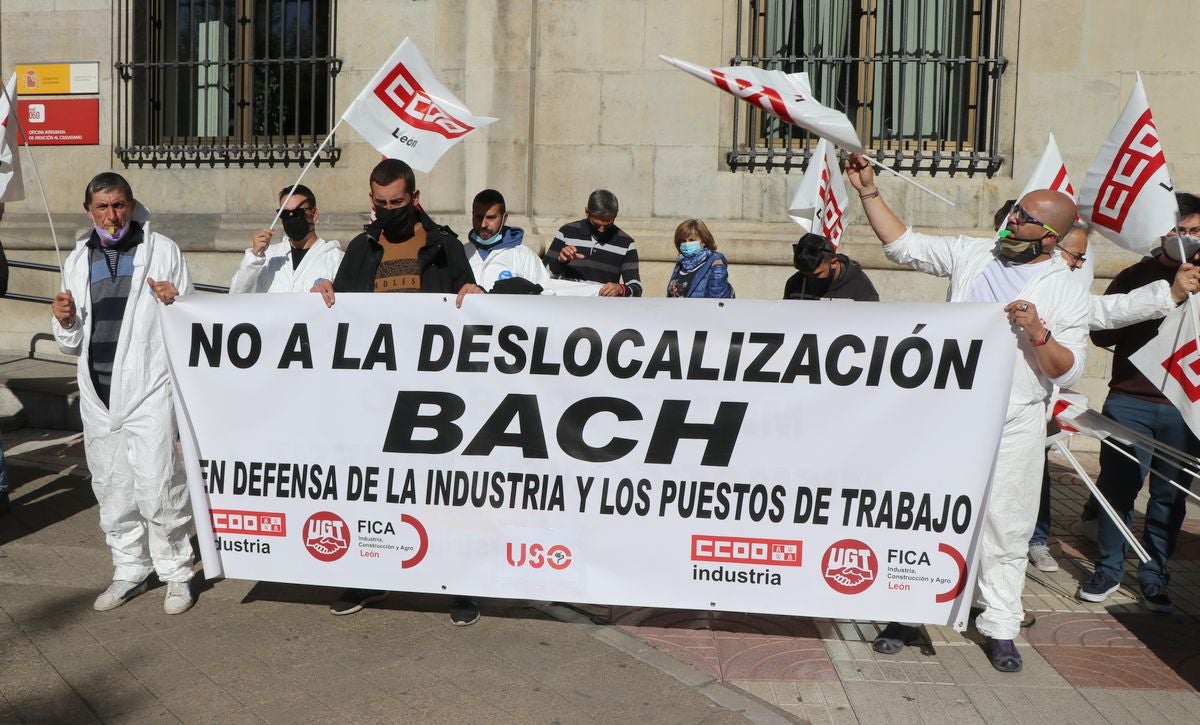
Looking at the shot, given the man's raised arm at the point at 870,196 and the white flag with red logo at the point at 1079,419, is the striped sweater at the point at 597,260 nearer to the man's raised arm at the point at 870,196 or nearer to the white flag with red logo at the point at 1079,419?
the man's raised arm at the point at 870,196

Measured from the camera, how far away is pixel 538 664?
467cm

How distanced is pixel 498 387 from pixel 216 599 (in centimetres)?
178

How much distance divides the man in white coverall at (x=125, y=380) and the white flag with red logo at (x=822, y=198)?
3.15 meters

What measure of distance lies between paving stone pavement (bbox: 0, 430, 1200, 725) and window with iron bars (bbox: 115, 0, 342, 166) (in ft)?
19.5

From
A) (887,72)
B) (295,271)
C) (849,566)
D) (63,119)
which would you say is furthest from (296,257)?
(63,119)

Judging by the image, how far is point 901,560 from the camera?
4633 millimetres

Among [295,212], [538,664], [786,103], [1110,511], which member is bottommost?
[538,664]

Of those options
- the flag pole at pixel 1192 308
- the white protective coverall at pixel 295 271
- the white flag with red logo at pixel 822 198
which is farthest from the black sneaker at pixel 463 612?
the flag pole at pixel 1192 308

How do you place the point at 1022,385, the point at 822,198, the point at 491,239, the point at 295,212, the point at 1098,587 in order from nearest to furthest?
the point at 1022,385
the point at 295,212
the point at 1098,587
the point at 822,198
the point at 491,239

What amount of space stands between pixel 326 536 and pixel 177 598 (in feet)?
2.67

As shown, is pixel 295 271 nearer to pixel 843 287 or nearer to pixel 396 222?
pixel 396 222

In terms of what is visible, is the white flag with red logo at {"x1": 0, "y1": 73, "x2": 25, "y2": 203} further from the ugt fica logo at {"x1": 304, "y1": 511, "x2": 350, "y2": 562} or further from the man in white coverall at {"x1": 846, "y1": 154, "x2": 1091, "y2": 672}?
the man in white coverall at {"x1": 846, "y1": 154, "x2": 1091, "y2": 672}

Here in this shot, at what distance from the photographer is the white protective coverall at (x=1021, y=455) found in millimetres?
4656

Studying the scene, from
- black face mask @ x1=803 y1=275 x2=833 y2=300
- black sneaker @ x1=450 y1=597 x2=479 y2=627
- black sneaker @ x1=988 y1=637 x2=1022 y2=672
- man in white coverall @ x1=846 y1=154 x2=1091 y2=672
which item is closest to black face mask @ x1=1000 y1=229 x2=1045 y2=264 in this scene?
man in white coverall @ x1=846 y1=154 x2=1091 y2=672
